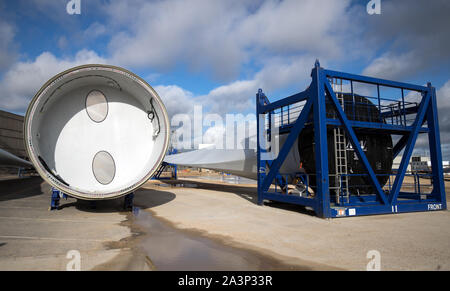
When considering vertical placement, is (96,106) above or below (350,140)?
above

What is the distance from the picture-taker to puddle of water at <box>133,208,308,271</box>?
455 cm

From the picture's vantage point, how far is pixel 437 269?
438 cm

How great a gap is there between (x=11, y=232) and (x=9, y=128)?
41.2m

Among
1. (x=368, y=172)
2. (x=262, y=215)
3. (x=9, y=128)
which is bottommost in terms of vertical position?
(x=262, y=215)

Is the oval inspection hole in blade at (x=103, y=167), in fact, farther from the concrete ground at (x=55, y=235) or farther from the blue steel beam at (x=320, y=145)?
the blue steel beam at (x=320, y=145)

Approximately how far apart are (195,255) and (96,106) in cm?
781

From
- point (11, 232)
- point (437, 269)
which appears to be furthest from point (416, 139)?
point (11, 232)

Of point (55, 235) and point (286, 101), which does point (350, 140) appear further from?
point (55, 235)

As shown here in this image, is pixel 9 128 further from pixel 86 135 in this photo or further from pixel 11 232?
pixel 11 232

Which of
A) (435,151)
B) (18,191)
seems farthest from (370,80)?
(18,191)

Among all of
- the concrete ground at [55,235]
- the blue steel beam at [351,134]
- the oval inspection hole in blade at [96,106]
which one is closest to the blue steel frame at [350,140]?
the blue steel beam at [351,134]

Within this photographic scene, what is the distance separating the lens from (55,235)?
260 inches

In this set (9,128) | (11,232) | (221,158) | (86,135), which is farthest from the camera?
(9,128)

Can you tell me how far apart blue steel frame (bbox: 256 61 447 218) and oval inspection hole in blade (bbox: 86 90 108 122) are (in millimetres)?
6557
